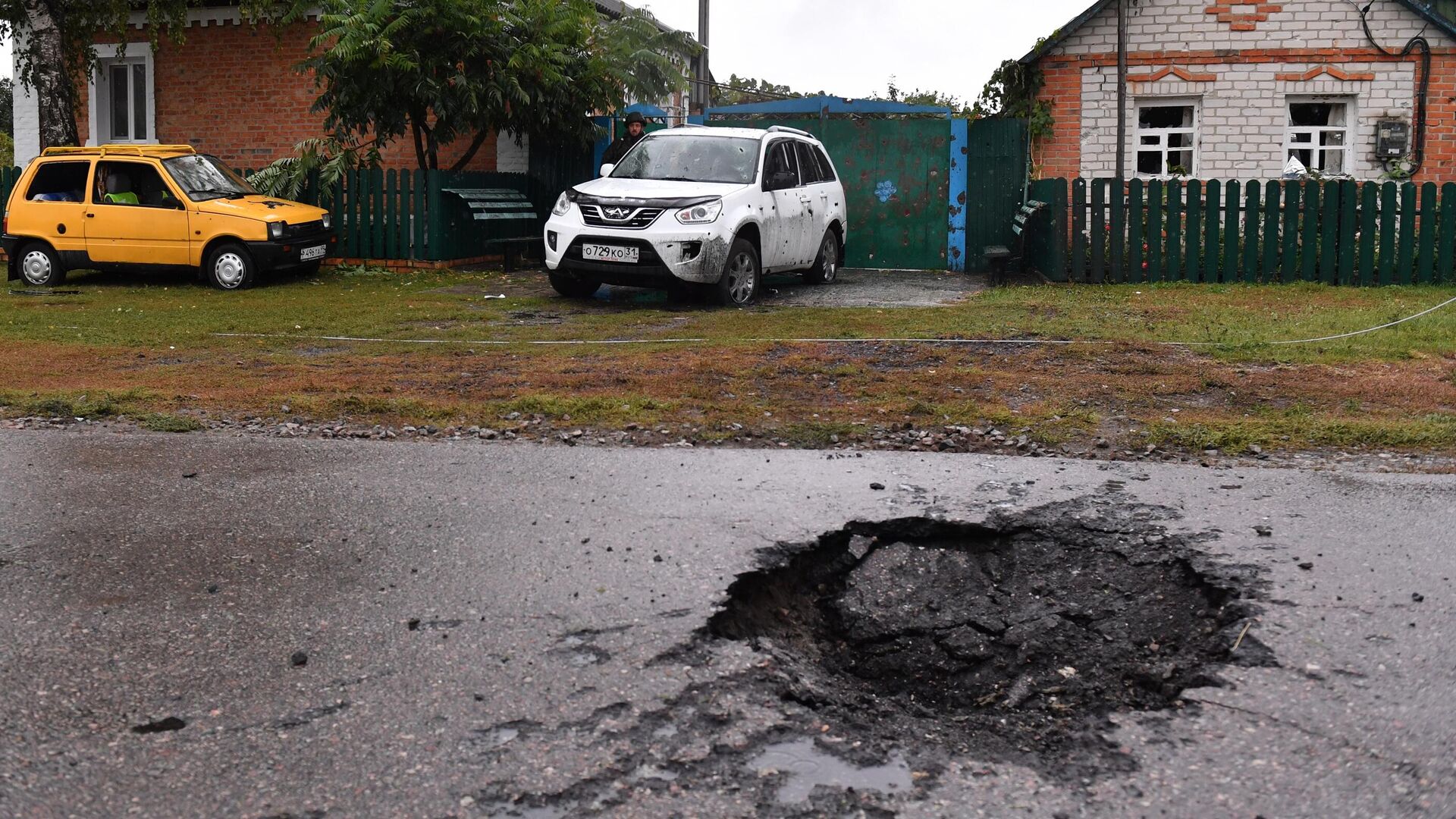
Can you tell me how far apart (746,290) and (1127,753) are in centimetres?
1063

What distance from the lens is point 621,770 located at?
3115 millimetres

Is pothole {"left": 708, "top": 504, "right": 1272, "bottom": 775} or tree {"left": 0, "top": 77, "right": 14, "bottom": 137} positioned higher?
tree {"left": 0, "top": 77, "right": 14, "bottom": 137}

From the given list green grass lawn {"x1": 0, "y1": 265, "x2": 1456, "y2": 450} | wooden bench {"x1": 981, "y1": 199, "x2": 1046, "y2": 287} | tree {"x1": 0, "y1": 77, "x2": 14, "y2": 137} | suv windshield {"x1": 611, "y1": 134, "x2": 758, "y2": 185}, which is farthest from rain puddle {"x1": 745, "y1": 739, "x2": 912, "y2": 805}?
tree {"x1": 0, "y1": 77, "x2": 14, "y2": 137}

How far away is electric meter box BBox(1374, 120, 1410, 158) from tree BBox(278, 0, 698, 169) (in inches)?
384

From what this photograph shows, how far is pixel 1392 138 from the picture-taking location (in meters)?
19.3

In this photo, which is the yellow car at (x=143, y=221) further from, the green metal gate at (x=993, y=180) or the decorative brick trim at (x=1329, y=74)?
the decorative brick trim at (x=1329, y=74)

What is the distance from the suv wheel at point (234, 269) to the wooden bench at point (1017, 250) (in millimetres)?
8420

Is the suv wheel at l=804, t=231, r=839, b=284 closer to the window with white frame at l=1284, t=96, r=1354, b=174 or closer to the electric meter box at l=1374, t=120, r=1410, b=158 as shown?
the window with white frame at l=1284, t=96, r=1354, b=174

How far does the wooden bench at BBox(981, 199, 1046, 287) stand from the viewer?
15797 mm

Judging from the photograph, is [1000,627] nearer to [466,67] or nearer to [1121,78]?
[466,67]

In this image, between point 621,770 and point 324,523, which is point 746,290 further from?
point 621,770

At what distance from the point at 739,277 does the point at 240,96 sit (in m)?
12.1

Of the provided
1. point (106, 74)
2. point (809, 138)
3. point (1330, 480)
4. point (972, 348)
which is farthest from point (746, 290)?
point (106, 74)

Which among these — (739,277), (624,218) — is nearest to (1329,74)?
(739,277)
